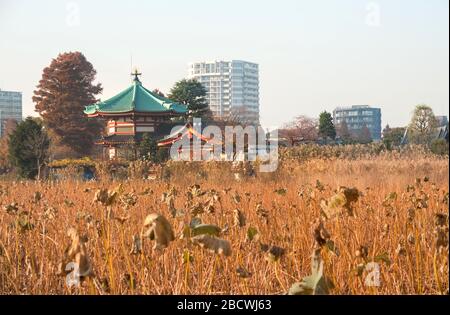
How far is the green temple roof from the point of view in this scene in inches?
947

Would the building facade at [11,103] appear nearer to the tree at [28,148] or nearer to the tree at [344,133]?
the tree at [344,133]

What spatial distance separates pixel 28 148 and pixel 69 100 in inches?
441

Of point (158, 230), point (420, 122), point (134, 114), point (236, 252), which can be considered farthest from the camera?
point (134, 114)

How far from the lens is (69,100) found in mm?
27562

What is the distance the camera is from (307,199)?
3.93m

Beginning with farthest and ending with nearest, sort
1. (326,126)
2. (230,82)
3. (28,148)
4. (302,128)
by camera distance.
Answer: (230,82) < (302,128) < (326,126) < (28,148)

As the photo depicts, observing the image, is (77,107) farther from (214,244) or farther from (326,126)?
(214,244)

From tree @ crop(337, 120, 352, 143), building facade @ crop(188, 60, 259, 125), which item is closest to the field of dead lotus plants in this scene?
tree @ crop(337, 120, 352, 143)

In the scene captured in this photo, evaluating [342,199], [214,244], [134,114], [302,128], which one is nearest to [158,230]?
[214,244]

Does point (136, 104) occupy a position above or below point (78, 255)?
above

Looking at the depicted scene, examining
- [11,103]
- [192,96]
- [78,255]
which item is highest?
[11,103]

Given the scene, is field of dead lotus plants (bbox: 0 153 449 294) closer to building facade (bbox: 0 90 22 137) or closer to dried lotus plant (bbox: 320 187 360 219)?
dried lotus plant (bbox: 320 187 360 219)

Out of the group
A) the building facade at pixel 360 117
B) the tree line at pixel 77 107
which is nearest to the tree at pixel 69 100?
the tree line at pixel 77 107
